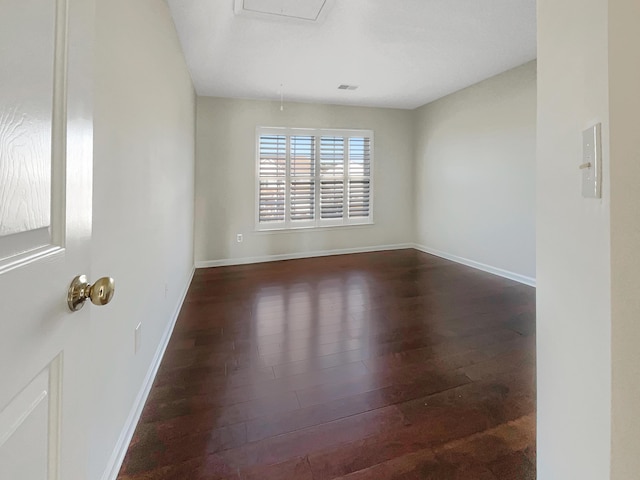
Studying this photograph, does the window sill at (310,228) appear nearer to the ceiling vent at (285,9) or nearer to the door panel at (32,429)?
the ceiling vent at (285,9)

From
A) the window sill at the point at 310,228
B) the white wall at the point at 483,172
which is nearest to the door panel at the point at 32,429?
the white wall at the point at 483,172

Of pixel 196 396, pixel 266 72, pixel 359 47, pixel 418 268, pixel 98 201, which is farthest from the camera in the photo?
pixel 418 268

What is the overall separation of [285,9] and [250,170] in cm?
263

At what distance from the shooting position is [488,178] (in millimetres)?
4160

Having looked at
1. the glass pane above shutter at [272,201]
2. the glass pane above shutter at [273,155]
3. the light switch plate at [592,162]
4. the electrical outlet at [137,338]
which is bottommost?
the electrical outlet at [137,338]

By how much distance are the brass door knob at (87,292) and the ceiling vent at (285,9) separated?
2.49 m

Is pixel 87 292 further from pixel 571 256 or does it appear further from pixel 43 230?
pixel 571 256

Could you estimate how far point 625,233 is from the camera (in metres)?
0.51

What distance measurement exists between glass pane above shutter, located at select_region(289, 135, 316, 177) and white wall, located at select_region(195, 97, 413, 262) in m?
0.25

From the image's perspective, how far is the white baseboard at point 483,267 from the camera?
3713mm

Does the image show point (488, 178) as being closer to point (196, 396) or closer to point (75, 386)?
point (196, 396)

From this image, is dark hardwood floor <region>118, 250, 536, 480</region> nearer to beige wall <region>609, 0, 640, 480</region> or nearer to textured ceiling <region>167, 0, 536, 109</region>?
beige wall <region>609, 0, 640, 480</region>

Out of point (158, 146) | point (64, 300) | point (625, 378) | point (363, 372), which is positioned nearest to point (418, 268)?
point (363, 372)

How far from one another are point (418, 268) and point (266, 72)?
10.8 ft
